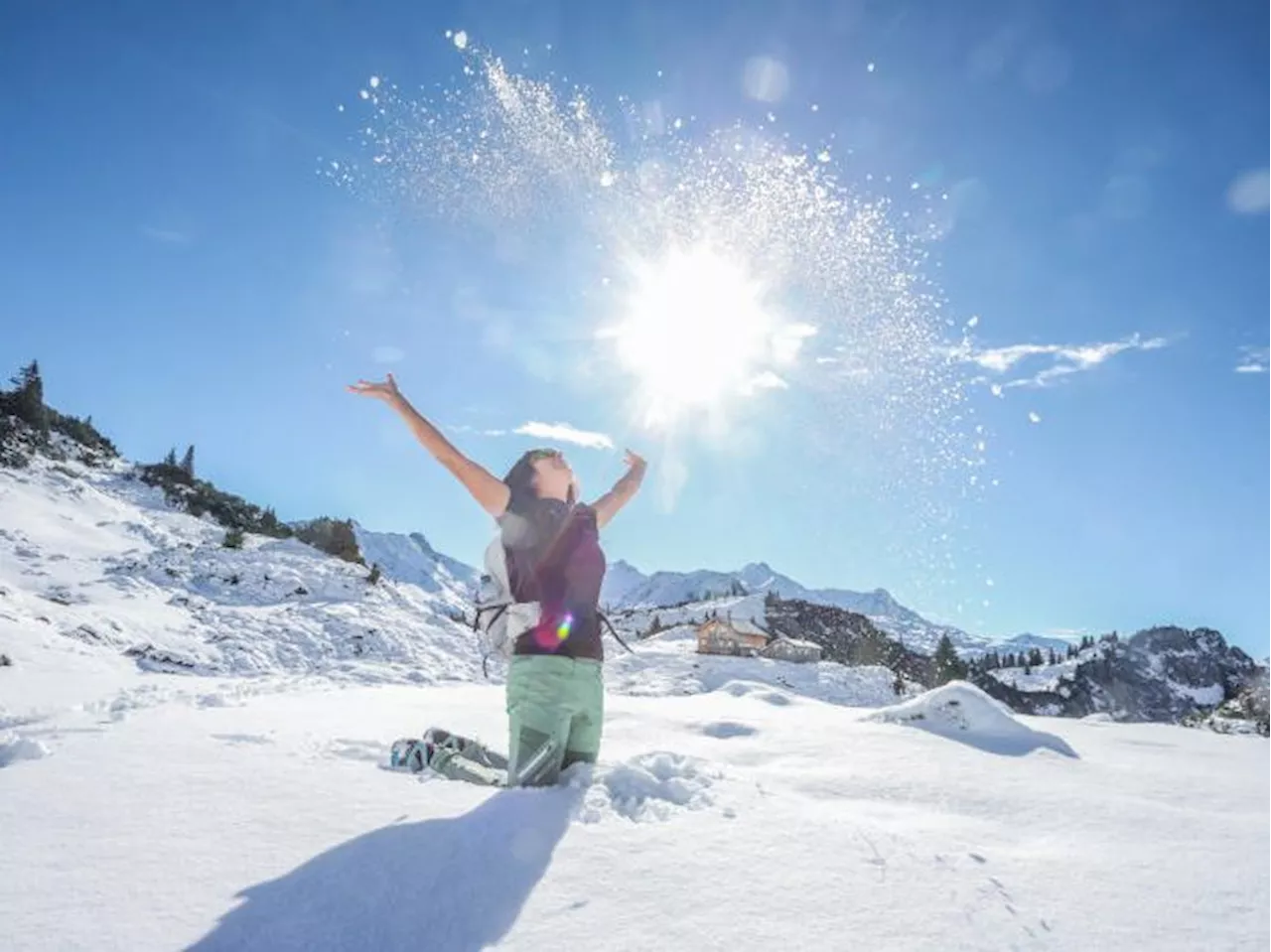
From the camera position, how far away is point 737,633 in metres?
59.6

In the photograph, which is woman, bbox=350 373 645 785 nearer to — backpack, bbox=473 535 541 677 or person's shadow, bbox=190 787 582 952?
backpack, bbox=473 535 541 677

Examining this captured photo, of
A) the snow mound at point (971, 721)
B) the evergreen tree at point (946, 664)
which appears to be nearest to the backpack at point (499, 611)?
the snow mound at point (971, 721)

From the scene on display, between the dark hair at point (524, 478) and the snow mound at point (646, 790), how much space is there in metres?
1.33

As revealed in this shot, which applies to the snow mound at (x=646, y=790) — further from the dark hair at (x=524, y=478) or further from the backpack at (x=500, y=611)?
the dark hair at (x=524, y=478)

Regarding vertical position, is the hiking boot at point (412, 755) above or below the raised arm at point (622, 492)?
below

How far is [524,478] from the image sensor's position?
3.84m

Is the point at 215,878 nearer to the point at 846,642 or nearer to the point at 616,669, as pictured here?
the point at 616,669

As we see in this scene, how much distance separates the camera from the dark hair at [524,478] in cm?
372

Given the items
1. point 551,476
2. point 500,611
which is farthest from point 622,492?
point 500,611

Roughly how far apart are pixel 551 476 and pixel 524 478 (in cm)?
14

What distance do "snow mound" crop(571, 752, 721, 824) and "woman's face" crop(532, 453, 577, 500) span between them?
137 cm

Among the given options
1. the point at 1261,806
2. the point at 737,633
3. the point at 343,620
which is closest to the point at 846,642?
the point at 737,633

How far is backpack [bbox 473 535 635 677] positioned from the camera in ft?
11.7

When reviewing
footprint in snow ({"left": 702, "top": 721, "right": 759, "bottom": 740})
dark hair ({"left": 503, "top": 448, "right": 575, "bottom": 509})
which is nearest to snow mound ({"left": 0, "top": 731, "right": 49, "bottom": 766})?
dark hair ({"left": 503, "top": 448, "right": 575, "bottom": 509})
